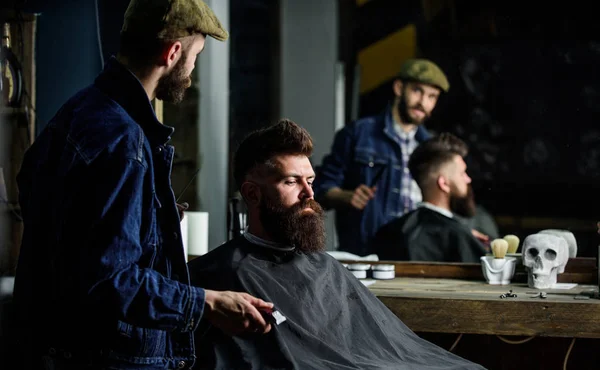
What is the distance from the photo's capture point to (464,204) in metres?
3.42

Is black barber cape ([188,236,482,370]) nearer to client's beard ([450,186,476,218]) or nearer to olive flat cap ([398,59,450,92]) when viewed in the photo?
client's beard ([450,186,476,218])

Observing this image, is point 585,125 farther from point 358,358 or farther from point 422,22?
point 358,358

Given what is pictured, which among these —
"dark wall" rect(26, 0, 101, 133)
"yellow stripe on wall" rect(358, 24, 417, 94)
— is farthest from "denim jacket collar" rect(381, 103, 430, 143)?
"dark wall" rect(26, 0, 101, 133)

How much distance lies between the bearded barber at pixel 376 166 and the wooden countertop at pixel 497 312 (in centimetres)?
62

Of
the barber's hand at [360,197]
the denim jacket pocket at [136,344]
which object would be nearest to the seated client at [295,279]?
the denim jacket pocket at [136,344]

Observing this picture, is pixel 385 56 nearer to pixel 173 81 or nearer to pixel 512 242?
pixel 512 242

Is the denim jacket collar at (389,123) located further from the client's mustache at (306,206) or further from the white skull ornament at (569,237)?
the client's mustache at (306,206)

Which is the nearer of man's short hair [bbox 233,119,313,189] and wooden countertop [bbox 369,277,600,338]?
man's short hair [bbox 233,119,313,189]

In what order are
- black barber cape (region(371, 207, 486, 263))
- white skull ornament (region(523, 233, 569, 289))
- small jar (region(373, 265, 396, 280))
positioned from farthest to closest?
black barber cape (region(371, 207, 486, 263)) < small jar (region(373, 265, 396, 280)) < white skull ornament (region(523, 233, 569, 289))

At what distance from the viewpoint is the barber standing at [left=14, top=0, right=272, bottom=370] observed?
1.66 meters

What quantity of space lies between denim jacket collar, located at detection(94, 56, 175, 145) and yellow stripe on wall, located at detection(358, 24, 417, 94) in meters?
1.78

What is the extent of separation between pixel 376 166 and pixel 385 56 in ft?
1.57

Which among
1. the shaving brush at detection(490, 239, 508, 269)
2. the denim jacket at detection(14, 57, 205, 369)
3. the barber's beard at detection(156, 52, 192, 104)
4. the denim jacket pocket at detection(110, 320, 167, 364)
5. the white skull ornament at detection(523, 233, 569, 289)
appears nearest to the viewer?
the denim jacket at detection(14, 57, 205, 369)

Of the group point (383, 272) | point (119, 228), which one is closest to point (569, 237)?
point (383, 272)
